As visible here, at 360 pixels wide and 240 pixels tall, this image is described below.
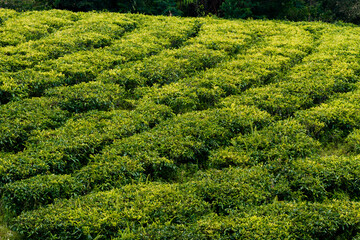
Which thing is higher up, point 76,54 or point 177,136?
point 76,54

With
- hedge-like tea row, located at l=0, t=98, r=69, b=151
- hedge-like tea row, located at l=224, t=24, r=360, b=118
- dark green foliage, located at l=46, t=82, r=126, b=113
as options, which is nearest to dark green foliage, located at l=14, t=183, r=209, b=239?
hedge-like tea row, located at l=0, t=98, r=69, b=151

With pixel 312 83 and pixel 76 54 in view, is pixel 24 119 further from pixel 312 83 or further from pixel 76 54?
pixel 312 83

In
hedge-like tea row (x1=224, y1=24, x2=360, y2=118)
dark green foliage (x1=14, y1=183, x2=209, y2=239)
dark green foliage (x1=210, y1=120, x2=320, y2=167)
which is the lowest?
dark green foliage (x1=14, y1=183, x2=209, y2=239)

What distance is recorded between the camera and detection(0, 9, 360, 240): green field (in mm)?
6926

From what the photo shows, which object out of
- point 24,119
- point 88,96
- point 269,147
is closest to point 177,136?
point 269,147

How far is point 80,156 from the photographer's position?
28.6 ft

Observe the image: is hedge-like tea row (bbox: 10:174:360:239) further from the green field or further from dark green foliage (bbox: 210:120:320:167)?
dark green foliage (bbox: 210:120:320:167)

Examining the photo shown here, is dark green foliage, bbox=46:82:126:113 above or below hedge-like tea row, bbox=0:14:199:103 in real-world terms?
below

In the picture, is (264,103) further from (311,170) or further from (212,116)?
(311,170)

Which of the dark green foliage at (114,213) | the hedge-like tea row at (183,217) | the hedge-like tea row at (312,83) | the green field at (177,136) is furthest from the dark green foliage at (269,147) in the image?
the dark green foliage at (114,213)

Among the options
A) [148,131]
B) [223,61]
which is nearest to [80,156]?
[148,131]

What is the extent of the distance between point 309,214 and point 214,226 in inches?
69.6

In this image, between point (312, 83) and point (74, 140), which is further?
point (312, 83)

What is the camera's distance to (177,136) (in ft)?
30.6
